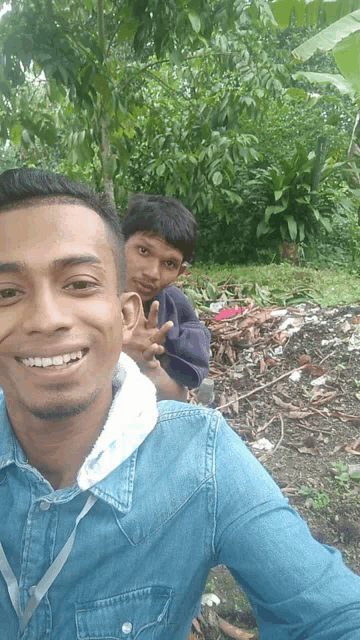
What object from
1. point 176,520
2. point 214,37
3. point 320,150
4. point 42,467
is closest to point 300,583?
point 176,520

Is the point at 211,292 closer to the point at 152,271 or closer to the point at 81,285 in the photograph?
the point at 152,271

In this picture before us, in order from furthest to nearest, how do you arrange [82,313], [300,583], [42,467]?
[42,467] → [82,313] → [300,583]

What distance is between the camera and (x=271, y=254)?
695 cm

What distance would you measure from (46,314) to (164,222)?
131cm

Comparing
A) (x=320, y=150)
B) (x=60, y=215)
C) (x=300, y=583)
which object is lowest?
(x=320, y=150)

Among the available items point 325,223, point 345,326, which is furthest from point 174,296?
point 325,223

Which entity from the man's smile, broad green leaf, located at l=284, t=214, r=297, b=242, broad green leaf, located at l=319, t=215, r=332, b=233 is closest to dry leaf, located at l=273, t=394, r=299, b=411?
the man's smile

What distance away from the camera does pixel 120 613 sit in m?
1.11

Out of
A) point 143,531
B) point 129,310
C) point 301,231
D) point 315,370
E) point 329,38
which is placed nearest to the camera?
point 143,531

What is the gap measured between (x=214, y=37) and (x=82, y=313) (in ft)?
13.0

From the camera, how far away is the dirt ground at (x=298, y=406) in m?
2.16

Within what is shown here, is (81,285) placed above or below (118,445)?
above

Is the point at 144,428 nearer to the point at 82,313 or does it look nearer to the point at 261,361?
the point at 82,313

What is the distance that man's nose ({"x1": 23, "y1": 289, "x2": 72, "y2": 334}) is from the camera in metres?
1.01
